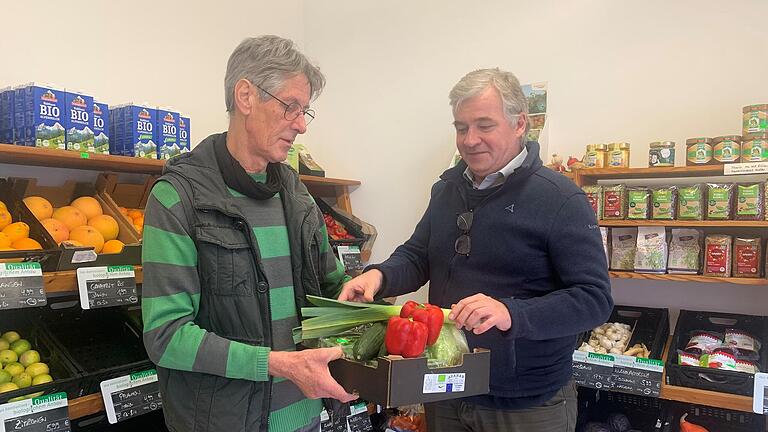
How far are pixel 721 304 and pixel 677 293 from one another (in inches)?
7.4

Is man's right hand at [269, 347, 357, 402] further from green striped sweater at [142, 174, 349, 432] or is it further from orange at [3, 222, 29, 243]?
orange at [3, 222, 29, 243]

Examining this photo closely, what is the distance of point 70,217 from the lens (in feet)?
7.49

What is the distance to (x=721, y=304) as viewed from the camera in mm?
2742

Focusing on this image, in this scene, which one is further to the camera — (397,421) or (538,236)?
(397,421)

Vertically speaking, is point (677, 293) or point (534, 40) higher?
point (534, 40)

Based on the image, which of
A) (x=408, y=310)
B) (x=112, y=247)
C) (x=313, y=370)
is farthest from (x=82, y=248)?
(x=408, y=310)

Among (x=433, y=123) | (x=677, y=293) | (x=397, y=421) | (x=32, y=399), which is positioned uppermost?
(x=433, y=123)

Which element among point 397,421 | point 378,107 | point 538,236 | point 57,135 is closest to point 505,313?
point 538,236

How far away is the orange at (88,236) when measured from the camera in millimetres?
2209

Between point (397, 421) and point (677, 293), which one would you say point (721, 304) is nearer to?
point (677, 293)

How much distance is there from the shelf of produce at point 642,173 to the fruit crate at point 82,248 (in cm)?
196

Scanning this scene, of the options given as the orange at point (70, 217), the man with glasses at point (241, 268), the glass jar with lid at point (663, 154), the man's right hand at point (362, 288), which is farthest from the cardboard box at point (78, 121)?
the glass jar with lid at point (663, 154)

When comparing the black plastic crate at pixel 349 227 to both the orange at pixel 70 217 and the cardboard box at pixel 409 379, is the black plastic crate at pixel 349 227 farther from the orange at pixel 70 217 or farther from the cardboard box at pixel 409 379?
the cardboard box at pixel 409 379

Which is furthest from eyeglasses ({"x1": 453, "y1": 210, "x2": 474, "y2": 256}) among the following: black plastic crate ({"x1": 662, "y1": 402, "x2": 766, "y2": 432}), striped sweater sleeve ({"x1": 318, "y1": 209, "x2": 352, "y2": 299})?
black plastic crate ({"x1": 662, "y1": 402, "x2": 766, "y2": 432})
